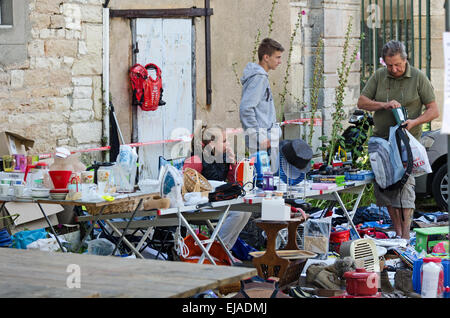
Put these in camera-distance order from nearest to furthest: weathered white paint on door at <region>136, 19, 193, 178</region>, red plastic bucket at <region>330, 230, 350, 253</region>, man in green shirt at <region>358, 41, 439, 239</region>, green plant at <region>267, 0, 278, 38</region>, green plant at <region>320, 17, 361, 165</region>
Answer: red plastic bucket at <region>330, 230, 350, 253</region> < man in green shirt at <region>358, 41, 439, 239</region> < weathered white paint on door at <region>136, 19, 193, 178</region> < green plant at <region>320, 17, 361, 165</region> < green plant at <region>267, 0, 278, 38</region>

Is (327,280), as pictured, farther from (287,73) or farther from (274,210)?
(287,73)

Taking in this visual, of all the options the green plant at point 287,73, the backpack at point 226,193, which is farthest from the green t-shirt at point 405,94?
the green plant at point 287,73

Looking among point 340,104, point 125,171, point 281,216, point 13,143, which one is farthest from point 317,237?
point 340,104

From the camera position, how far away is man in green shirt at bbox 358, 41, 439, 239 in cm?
743

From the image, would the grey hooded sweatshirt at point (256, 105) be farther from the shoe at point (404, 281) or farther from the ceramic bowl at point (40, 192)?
the ceramic bowl at point (40, 192)

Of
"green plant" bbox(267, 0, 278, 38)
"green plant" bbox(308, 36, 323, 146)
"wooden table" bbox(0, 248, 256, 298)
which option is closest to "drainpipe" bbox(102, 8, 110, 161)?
"green plant" bbox(267, 0, 278, 38)

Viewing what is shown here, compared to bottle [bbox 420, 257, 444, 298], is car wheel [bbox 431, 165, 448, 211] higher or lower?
higher

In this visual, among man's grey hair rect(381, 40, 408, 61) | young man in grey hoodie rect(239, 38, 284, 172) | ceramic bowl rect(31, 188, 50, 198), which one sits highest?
man's grey hair rect(381, 40, 408, 61)

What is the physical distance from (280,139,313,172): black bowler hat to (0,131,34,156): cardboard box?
7.65 feet

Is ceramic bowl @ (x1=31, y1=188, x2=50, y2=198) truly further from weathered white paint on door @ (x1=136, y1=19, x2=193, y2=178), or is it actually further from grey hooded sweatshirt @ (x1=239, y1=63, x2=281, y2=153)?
weathered white paint on door @ (x1=136, y1=19, x2=193, y2=178)

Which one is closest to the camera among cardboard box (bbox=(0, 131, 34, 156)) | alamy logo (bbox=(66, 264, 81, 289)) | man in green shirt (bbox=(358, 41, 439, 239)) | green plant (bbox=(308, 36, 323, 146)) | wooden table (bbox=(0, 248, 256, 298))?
wooden table (bbox=(0, 248, 256, 298))

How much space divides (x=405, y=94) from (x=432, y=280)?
286cm

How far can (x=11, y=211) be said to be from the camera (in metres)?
6.88

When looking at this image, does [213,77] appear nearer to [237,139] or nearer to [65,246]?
[237,139]
